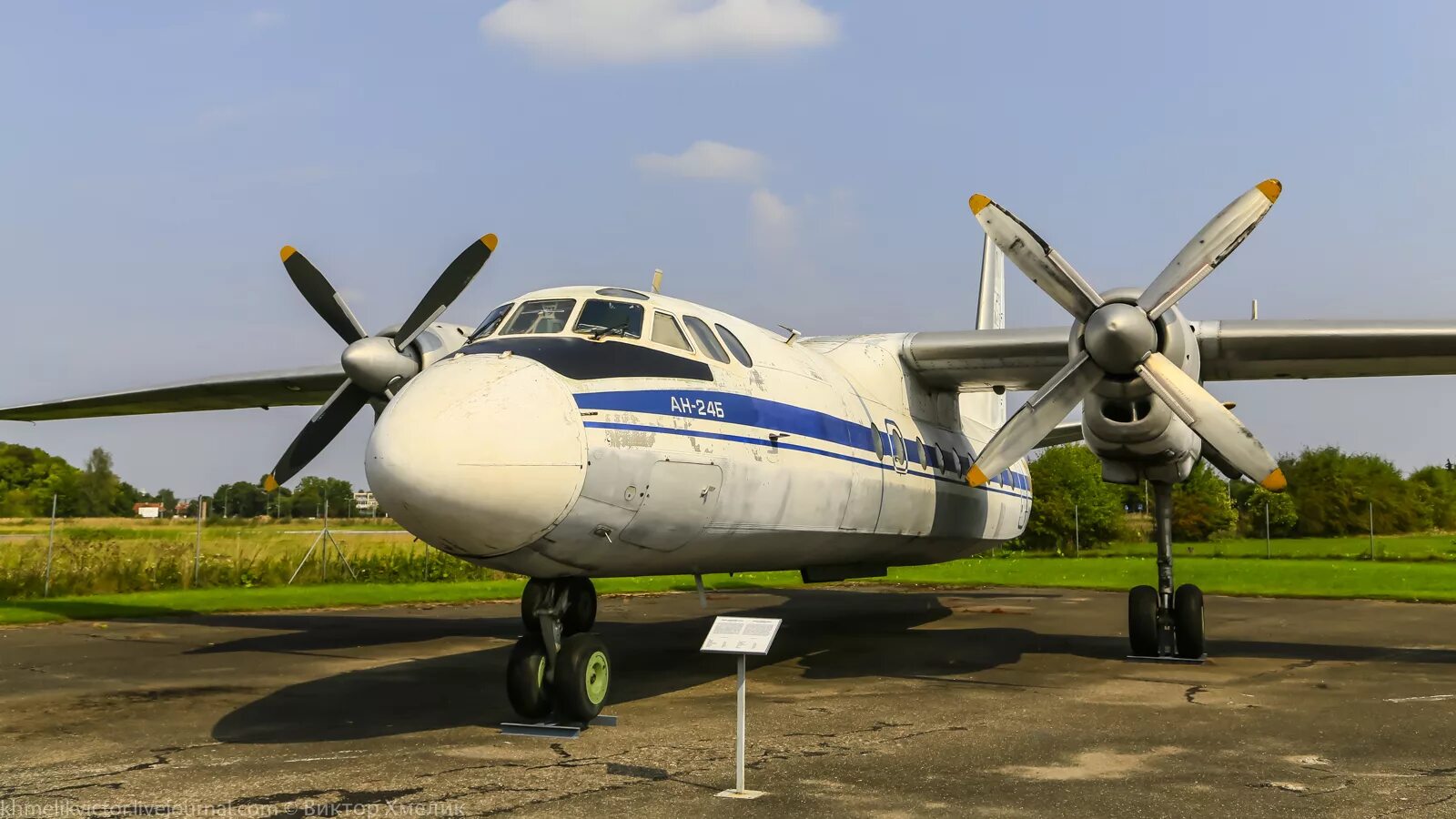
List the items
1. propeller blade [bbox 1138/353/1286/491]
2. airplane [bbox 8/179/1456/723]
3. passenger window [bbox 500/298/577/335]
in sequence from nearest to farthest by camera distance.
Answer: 1. airplane [bbox 8/179/1456/723]
2. passenger window [bbox 500/298/577/335]
3. propeller blade [bbox 1138/353/1286/491]

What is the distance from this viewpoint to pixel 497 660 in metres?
13.0

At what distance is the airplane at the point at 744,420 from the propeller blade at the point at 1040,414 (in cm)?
3

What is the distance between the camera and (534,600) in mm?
8617

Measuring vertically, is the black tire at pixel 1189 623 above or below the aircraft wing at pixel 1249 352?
below

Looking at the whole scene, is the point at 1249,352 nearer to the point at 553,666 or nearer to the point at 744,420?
the point at 744,420

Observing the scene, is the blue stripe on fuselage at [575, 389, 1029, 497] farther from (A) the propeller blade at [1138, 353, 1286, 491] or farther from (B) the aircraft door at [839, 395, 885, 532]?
(A) the propeller blade at [1138, 353, 1286, 491]

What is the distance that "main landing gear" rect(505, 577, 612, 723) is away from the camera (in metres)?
8.20

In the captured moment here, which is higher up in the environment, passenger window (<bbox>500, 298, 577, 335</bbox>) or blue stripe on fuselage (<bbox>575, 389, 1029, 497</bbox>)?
passenger window (<bbox>500, 298, 577, 335</bbox>)

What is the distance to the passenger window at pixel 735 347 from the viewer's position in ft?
33.4

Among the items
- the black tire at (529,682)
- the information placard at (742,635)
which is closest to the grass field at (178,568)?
the black tire at (529,682)

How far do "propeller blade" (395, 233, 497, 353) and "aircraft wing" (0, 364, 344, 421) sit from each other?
3.36 meters

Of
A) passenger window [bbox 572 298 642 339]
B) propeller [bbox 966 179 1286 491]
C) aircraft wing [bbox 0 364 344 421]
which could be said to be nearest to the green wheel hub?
passenger window [bbox 572 298 642 339]

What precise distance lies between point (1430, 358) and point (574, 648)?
11506 millimetres

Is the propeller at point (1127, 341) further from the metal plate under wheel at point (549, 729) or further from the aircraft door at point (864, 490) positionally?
the metal plate under wheel at point (549, 729)
